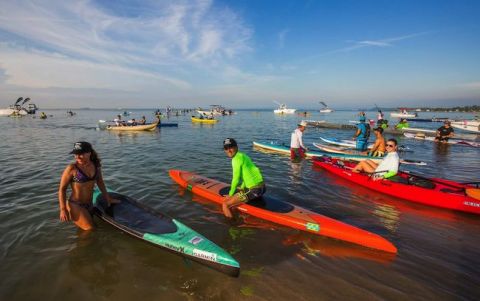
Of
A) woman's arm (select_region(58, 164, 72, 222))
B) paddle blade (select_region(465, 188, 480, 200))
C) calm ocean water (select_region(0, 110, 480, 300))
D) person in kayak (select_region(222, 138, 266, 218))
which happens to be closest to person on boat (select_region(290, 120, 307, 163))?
calm ocean water (select_region(0, 110, 480, 300))

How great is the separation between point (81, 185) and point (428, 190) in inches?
436

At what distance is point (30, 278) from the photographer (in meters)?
5.32

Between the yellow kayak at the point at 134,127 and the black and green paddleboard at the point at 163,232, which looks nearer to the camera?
the black and green paddleboard at the point at 163,232

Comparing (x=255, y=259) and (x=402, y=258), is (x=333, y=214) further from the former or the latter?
(x=255, y=259)

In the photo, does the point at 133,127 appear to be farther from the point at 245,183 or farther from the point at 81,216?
the point at 245,183

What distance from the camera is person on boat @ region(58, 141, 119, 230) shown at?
6.01 meters

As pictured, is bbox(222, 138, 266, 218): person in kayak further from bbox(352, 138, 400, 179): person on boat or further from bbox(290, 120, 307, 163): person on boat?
bbox(290, 120, 307, 163): person on boat

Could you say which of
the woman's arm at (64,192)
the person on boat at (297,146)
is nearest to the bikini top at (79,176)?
the woman's arm at (64,192)

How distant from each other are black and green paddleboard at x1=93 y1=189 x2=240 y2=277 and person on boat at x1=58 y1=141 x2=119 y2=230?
45 centimetres

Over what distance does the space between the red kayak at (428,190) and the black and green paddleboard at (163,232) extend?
26.3ft

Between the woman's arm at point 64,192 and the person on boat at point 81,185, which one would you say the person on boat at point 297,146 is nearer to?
the person on boat at point 81,185

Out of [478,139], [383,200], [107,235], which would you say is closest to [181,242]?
[107,235]

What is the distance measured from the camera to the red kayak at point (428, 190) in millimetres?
8484

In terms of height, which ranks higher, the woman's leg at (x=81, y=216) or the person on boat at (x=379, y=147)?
the person on boat at (x=379, y=147)
